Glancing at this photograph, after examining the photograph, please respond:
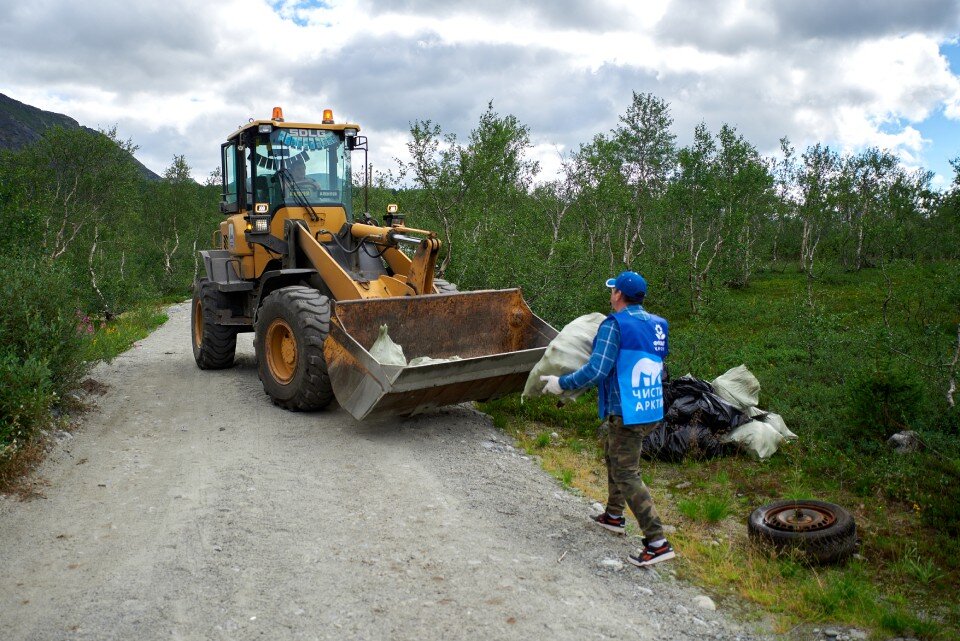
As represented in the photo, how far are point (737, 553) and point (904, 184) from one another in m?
34.2

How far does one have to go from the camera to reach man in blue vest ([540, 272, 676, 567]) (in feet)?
14.4

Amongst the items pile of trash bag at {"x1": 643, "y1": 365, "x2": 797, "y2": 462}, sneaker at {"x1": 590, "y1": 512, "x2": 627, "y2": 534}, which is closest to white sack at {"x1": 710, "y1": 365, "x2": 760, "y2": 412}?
pile of trash bag at {"x1": 643, "y1": 365, "x2": 797, "y2": 462}

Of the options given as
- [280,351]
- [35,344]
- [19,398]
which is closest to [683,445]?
[280,351]

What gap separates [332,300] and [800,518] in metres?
4.39

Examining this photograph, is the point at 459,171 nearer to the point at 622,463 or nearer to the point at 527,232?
the point at 527,232

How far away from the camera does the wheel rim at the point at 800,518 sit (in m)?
4.76

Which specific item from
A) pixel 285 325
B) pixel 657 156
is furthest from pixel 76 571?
pixel 657 156

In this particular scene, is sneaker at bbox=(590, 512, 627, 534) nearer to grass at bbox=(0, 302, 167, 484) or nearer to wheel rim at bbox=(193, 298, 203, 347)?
grass at bbox=(0, 302, 167, 484)

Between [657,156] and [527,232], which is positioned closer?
[527,232]

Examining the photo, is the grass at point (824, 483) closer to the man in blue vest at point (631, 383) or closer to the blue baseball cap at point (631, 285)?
the man in blue vest at point (631, 383)

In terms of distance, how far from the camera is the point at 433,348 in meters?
7.68

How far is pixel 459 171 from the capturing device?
57.1 ft

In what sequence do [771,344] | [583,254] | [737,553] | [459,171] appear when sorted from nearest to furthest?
[737,553]
[771,344]
[583,254]
[459,171]

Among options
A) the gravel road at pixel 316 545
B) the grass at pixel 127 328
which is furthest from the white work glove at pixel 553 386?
the grass at pixel 127 328
